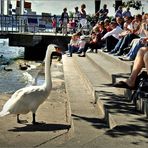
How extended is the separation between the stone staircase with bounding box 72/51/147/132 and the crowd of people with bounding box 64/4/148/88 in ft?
1.05

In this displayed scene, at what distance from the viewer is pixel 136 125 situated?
20.0 ft

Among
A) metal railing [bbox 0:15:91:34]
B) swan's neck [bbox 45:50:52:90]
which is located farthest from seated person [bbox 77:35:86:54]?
metal railing [bbox 0:15:91:34]

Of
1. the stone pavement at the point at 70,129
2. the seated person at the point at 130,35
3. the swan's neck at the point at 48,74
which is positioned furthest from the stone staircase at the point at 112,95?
the swan's neck at the point at 48,74

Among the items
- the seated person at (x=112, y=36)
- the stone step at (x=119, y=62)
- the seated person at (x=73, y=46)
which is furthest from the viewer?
the seated person at (x=73, y=46)

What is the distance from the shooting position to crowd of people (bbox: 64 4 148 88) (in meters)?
→ 7.49

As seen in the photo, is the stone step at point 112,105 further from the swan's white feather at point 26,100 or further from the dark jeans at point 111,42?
the dark jeans at point 111,42

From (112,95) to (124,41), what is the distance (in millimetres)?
4846

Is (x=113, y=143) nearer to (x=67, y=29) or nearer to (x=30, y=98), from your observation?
(x=30, y=98)

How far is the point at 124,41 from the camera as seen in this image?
1268cm

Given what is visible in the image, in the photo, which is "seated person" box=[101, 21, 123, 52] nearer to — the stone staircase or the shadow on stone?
the stone staircase

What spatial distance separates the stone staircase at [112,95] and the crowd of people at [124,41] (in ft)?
1.05

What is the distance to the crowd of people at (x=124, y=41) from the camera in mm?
7492

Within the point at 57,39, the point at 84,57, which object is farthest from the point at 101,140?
the point at 57,39

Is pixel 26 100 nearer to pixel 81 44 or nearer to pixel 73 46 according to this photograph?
pixel 81 44
